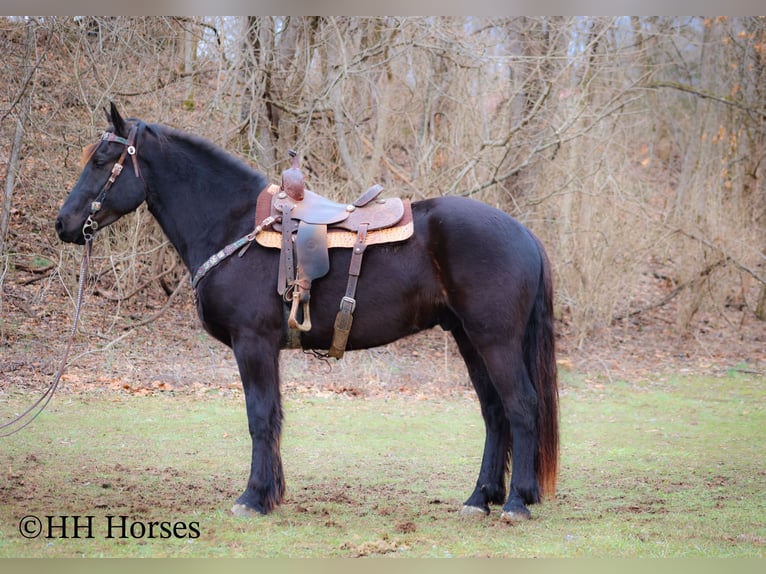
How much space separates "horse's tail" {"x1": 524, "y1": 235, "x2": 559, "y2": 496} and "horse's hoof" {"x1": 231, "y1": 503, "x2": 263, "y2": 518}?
1711 millimetres

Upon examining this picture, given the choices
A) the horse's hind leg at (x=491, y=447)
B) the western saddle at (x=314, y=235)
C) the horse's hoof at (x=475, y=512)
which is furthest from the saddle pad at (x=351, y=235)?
the horse's hoof at (x=475, y=512)

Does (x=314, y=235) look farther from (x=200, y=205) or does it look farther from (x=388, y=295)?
(x=200, y=205)

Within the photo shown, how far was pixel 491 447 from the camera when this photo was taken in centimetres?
498

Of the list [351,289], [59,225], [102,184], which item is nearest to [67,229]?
[59,225]

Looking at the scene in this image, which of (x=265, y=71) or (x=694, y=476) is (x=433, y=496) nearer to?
(x=694, y=476)

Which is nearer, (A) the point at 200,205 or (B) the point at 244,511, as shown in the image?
(B) the point at 244,511

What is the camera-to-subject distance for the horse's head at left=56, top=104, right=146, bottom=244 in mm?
4844

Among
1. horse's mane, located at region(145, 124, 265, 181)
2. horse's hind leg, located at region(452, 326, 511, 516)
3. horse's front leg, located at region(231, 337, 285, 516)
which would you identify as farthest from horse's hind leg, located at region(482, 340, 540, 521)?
horse's mane, located at region(145, 124, 265, 181)

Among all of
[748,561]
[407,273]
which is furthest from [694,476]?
[407,273]

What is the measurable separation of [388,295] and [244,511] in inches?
60.5

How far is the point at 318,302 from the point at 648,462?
3597 millimetres

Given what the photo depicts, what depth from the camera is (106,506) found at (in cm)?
489

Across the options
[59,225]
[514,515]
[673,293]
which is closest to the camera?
[514,515]

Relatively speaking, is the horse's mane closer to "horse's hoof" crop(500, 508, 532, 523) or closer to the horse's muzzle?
the horse's muzzle
